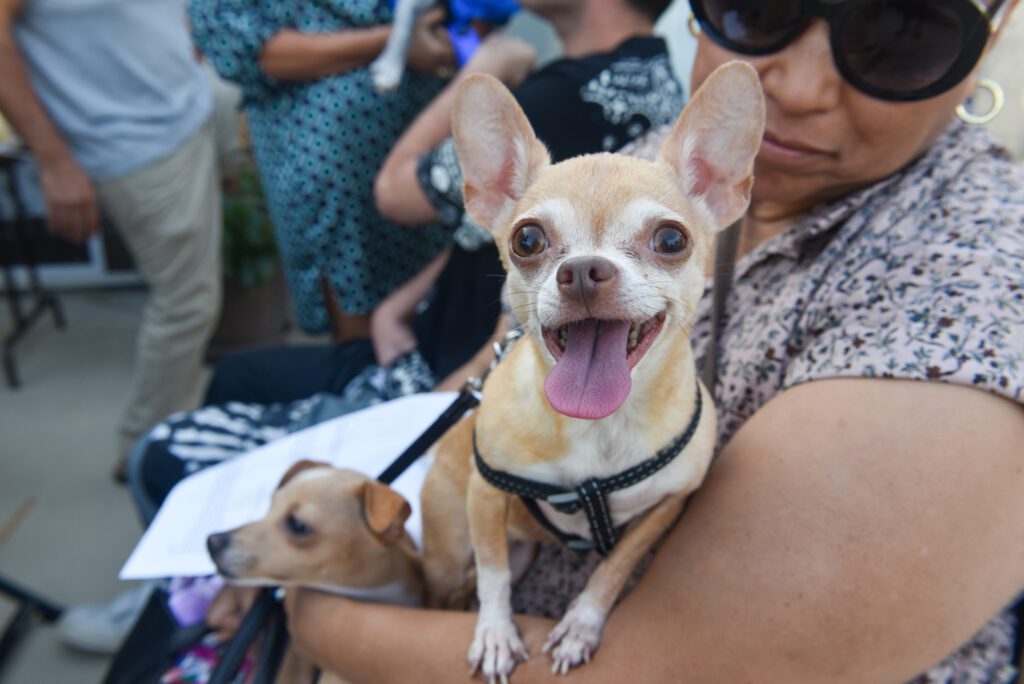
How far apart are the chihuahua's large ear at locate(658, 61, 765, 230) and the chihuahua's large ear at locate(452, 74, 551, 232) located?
6.7 inches

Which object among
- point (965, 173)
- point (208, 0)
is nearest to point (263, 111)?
point (208, 0)

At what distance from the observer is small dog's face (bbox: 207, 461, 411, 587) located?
1181mm

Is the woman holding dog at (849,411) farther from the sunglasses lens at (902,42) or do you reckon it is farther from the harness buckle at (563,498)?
the harness buckle at (563,498)

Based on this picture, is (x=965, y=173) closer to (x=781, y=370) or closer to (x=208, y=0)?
(x=781, y=370)

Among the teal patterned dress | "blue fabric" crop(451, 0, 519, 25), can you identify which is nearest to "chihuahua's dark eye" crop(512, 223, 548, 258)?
"blue fabric" crop(451, 0, 519, 25)

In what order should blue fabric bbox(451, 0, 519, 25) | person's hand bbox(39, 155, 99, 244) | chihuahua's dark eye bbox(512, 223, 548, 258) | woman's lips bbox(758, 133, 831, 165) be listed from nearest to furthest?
chihuahua's dark eye bbox(512, 223, 548, 258) < woman's lips bbox(758, 133, 831, 165) < blue fabric bbox(451, 0, 519, 25) < person's hand bbox(39, 155, 99, 244)

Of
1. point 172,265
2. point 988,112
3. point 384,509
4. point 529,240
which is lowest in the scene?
point 172,265

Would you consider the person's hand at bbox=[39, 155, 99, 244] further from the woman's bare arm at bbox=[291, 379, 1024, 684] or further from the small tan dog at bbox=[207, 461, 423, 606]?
the woman's bare arm at bbox=[291, 379, 1024, 684]

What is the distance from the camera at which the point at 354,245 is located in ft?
7.55

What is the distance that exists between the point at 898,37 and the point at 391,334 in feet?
4.42

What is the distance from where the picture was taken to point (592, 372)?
0.75m

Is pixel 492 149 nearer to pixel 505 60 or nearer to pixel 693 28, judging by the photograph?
pixel 693 28

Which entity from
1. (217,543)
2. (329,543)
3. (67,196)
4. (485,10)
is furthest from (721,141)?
(67,196)

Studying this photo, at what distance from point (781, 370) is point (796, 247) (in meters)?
0.20
